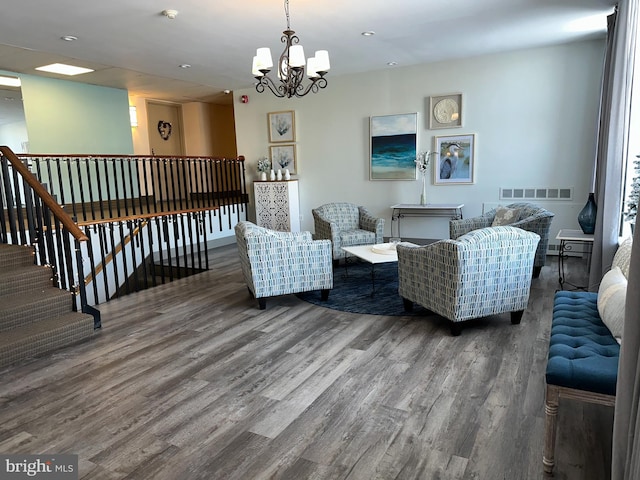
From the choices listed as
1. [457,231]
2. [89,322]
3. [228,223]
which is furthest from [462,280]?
[228,223]

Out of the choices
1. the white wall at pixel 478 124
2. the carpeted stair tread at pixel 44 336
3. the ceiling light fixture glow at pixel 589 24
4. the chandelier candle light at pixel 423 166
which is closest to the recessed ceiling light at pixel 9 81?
the white wall at pixel 478 124

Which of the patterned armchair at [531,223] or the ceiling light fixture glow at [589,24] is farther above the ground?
the ceiling light fixture glow at [589,24]

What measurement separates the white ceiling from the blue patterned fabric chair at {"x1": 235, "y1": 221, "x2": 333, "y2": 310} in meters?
2.29

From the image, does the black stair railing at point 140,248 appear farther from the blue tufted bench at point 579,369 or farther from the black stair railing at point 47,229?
the blue tufted bench at point 579,369

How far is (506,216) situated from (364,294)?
2.23 metres

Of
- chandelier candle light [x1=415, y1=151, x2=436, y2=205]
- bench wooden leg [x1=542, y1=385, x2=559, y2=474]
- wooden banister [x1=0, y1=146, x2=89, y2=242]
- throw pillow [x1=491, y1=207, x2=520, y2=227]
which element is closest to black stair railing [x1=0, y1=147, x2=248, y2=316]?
wooden banister [x1=0, y1=146, x2=89, y2=242]

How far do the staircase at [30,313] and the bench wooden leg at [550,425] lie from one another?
11.8 feet

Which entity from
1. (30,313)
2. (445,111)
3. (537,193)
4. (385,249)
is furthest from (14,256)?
(537,193)

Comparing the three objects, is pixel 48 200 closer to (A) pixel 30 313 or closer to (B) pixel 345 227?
(A) pixel 30 313

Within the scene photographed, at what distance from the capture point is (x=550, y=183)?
6473 millimetres

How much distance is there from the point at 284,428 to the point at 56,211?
303 cm

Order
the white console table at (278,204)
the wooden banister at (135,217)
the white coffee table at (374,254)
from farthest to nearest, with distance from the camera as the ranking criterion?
the white console table at (278,204)
the wooden banister at (135,217)
the white coffee table at (374,254)

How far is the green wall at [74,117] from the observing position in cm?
754

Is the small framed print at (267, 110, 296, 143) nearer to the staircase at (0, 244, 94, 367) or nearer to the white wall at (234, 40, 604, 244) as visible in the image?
the white wall at (234, 40, 604, 244)
